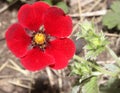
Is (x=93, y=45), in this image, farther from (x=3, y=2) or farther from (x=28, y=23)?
(x=3, y=2)

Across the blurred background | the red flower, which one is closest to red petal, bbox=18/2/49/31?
the red flower

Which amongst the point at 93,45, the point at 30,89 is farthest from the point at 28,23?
the point at 30,89

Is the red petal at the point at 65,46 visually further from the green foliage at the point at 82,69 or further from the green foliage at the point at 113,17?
the green foliage at the point at 113,17

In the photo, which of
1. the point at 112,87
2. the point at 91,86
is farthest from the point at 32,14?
the point at 112,87

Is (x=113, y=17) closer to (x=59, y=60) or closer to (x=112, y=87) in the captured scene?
(x=112, y=87)

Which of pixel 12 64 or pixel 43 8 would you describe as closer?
pixel 43 8
